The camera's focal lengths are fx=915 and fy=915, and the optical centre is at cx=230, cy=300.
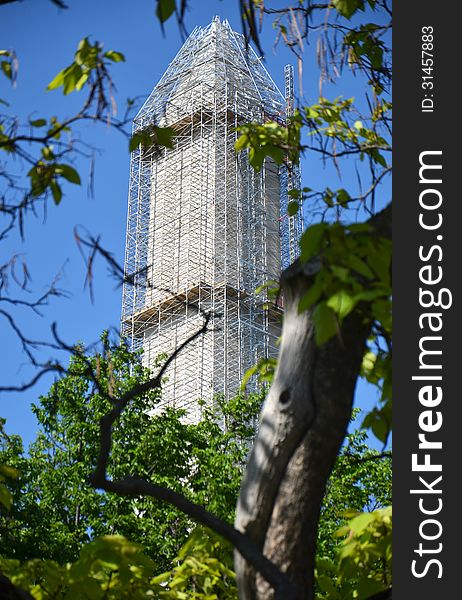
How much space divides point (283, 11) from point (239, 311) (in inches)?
1281

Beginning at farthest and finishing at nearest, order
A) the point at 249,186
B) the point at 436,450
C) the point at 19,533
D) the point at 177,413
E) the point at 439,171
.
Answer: the point at 249,186 < the point at 177,413 < the point at 19,533 < the point at 439,171 < the point at 436,450

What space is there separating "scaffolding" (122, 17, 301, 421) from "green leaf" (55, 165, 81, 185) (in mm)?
31764

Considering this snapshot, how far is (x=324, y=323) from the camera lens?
6.09 ft

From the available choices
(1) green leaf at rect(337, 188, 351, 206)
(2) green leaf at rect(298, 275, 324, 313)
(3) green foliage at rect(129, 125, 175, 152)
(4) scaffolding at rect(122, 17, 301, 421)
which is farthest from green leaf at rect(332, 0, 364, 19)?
(4) scaffolding at rect(122, 17, 301, 421)

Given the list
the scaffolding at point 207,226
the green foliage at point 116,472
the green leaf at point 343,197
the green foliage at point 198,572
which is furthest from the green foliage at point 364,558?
the scaffolding at point 207,226

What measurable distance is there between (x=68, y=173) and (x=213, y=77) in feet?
126

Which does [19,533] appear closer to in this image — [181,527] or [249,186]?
[181,527]

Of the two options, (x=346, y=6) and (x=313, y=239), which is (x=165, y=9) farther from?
(x=346, y=6)

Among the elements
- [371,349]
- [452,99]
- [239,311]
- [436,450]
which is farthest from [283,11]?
[239,311]

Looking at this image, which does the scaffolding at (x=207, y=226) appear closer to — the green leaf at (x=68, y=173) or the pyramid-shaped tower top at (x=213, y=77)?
the pyramid-shaped tower top at (x=213, y=77)

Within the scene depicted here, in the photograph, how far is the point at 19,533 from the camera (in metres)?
14.5

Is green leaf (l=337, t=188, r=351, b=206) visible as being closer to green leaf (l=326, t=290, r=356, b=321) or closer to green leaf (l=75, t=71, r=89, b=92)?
green leaf (l=75, t=71, r=89, b=92)

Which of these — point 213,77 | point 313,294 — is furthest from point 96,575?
point 213,77

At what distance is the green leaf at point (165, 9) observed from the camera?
1954mm
